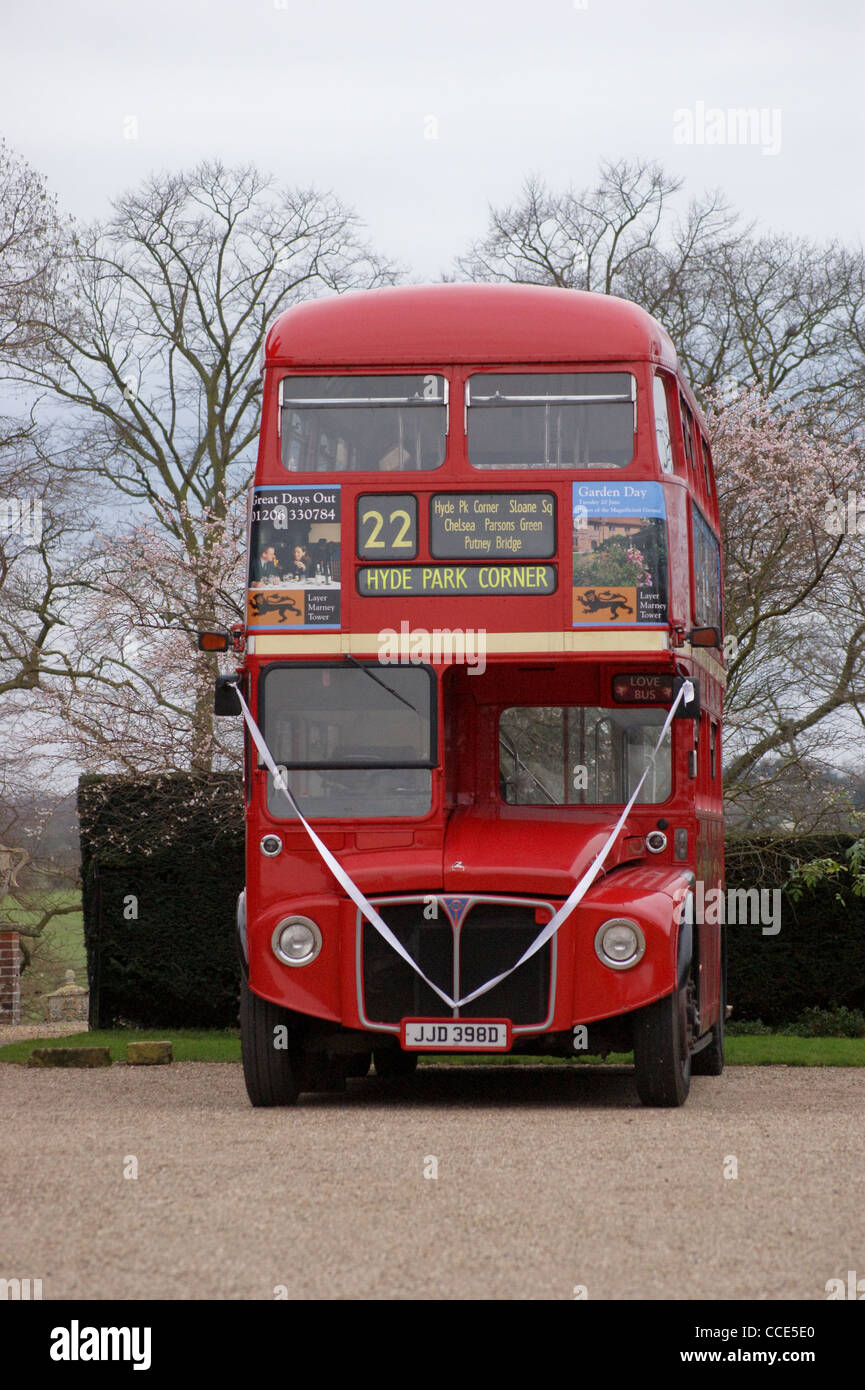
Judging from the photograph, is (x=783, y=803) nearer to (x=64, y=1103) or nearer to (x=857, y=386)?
(x=857, y=386)

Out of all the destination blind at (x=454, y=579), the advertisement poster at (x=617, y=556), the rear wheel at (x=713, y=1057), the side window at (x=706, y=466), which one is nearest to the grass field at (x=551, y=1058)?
the rear wheel at (x=713, y=1057)

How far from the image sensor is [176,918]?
20906 millimetres

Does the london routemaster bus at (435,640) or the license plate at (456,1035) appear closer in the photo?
the license plate at (456,1035)

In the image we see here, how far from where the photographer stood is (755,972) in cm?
2022

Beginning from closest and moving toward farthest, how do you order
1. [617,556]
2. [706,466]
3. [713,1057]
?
[617,556], [706,466], [713,1057]

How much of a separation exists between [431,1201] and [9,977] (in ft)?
52.7

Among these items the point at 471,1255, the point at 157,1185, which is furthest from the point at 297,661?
the point at 471,1255

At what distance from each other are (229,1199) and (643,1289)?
6.74 feet

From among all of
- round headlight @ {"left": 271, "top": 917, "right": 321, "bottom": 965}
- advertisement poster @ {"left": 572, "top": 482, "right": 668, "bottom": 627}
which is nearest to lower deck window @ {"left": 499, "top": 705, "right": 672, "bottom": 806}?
advertisement poster @ {"left": 572, "top": 482, "right": 668, "bottom": 627}

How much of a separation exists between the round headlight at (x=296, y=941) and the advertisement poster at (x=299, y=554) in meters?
1.73

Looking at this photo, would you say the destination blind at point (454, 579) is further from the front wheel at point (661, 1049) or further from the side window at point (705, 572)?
the front wheel at point (661, 1049)

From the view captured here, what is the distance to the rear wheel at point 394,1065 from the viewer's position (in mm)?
14016

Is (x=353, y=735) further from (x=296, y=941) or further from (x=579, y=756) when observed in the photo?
(x=579, y=756)

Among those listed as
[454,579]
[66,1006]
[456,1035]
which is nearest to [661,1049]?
[456,1035]
